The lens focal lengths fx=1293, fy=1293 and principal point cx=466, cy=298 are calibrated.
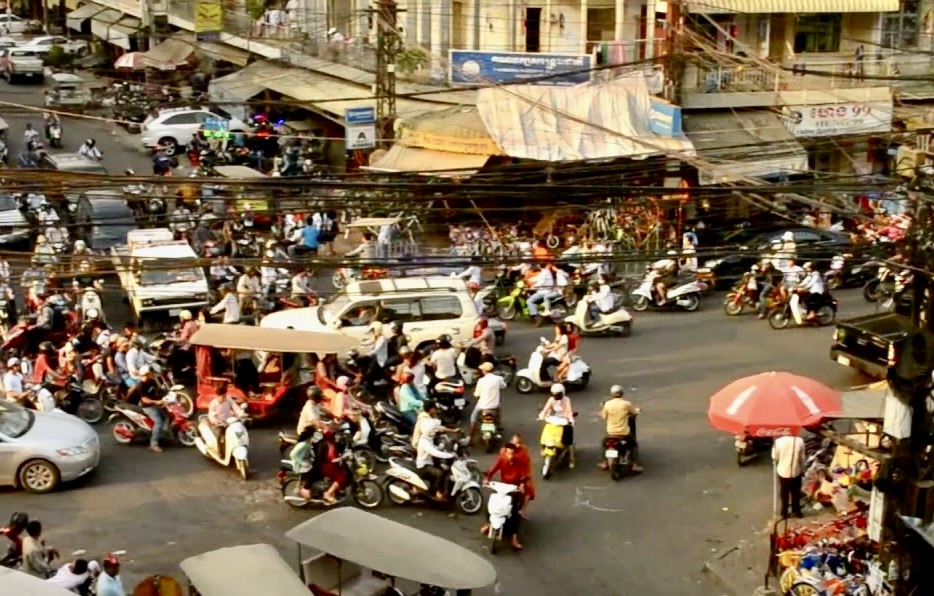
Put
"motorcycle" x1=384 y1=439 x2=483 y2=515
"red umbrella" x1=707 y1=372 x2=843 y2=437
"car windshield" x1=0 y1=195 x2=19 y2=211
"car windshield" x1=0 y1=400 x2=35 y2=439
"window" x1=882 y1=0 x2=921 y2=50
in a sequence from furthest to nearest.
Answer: "window" x1=882 y1=0 x2=921 y2=50, "car windshield" x1=0 y1=195 x2=19 y2=211, "car windshield" x1=0 y1=400 x2=35 y2=439, "motorcycle" x1=384 y1=439 x2=483 y2=515, "red umbrella" x1=707 y1=372 x2=843 y2=437

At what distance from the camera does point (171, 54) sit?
4378 cm

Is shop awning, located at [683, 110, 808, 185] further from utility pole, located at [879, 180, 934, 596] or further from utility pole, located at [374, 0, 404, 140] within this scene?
utility pole, located at [879, 180, 934, 596]

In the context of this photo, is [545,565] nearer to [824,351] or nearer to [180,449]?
[180,449]

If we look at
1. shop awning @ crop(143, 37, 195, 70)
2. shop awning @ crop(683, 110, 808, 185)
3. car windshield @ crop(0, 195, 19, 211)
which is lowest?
car windshield @ crop(0, 195, 19, 211)

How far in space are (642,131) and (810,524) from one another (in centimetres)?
1400

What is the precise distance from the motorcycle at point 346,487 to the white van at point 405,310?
4.54m

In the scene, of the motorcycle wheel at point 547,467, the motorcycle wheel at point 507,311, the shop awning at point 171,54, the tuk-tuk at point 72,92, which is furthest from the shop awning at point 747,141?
the shop awning at point 171,54

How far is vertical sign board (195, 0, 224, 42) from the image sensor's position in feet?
128

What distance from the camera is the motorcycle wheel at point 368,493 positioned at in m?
14.1

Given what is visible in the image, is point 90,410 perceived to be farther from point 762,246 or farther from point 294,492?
point 762,246

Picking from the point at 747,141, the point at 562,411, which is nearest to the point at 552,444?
the point at 562,411

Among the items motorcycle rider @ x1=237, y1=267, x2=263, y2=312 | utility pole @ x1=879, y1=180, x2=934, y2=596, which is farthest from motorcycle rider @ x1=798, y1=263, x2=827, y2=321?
utility pole @ x1=879, y1=180, x2=934, y2=596

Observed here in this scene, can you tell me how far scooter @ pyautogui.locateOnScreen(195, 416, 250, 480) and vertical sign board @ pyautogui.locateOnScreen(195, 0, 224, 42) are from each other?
25.7 meters

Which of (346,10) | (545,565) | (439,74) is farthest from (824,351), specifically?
(346,10)
